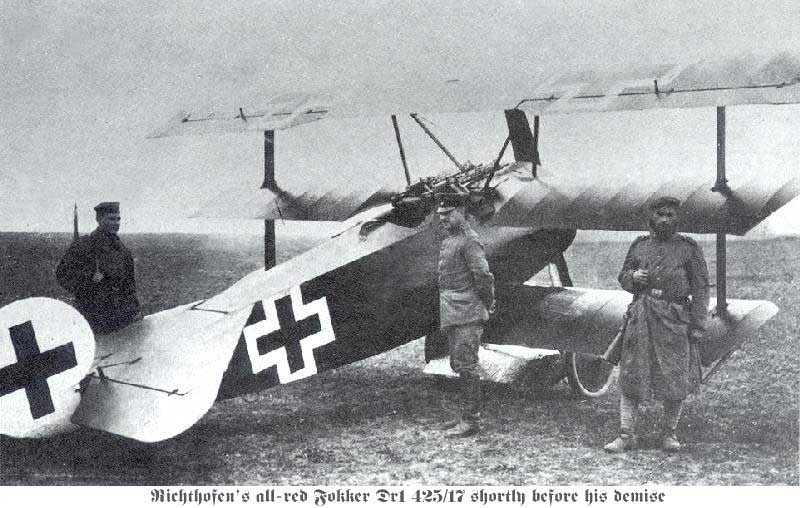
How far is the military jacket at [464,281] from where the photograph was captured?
4629mm

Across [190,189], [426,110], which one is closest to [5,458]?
[190,189]

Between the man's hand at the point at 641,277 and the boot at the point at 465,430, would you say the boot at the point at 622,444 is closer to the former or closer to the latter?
the boot at the point at 465,430

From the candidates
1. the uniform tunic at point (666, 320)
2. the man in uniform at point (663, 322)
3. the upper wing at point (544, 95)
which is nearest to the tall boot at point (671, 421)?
the man in uniform at point (663, 322)

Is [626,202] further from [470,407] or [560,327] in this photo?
[470,407]

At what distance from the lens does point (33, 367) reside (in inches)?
167

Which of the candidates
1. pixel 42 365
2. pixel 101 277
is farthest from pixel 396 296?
pixel 42 365

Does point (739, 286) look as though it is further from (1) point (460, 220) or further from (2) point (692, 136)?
(1) point (460, 220)

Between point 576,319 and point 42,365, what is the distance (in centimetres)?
329

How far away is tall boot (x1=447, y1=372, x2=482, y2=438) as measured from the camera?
4.70m

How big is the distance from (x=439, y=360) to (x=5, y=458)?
9.61ft

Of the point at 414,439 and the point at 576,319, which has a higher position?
the point at 576,319

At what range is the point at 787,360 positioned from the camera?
589cm

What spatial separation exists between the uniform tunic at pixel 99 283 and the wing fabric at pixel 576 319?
2.46 m

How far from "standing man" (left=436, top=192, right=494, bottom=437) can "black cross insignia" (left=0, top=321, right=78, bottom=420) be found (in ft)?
6.95
